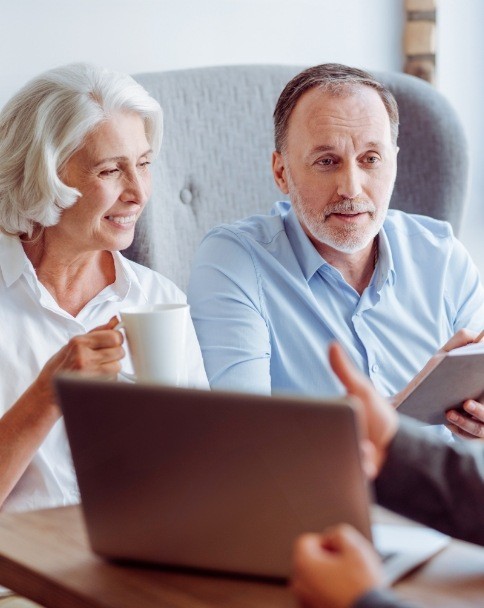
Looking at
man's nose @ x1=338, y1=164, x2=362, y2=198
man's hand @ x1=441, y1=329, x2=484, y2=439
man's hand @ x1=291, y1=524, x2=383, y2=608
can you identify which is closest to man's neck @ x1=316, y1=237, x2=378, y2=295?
man's nose @ x1=338, y1=164, x2=362, y2=198

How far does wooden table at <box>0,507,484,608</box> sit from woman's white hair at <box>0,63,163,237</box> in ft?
2.23

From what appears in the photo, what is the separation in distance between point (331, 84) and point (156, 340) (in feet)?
3.30

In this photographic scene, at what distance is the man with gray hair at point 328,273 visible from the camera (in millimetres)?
1899

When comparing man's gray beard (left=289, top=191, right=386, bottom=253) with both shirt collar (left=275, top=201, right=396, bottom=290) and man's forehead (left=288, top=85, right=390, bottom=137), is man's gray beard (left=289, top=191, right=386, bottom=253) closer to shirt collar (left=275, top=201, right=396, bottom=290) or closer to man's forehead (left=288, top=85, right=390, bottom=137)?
shirt collar (left=275, top=201, right=396, bottom=290)

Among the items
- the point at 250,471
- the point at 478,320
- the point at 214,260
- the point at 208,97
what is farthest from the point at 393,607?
the point at 208,97

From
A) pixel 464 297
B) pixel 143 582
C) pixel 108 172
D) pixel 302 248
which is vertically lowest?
pixel 464 297

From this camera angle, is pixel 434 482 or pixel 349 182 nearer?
pixel 434 482

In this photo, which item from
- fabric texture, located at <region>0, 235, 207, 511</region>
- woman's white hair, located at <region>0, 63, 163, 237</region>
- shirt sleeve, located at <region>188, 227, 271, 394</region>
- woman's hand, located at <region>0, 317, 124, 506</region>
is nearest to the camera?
woman's hand, located at <region>0, 317, 124, 506</region>

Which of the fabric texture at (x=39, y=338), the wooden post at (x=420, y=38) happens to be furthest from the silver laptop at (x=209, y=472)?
the wooden post at (x=420, y=38)

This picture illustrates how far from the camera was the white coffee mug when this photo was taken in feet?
3.92

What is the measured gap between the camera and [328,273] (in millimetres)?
1979

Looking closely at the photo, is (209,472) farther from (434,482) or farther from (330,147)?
(330,147)

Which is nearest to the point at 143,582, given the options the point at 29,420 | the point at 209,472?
the point at 209,472

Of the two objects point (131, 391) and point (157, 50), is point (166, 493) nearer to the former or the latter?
point (131, 391)
